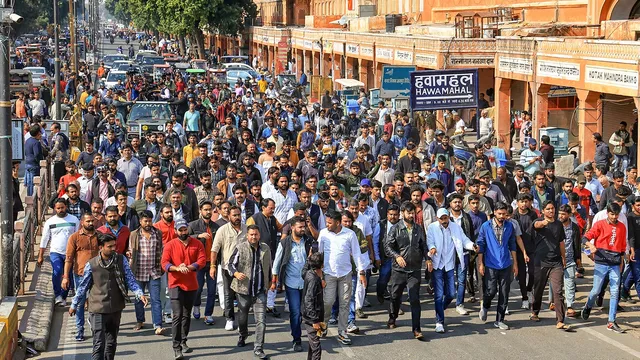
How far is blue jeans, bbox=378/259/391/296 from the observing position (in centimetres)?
1370

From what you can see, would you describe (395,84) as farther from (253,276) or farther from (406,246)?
(253,276)

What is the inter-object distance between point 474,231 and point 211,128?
572 inches

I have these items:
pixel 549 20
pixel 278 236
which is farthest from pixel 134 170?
pixel 549 20

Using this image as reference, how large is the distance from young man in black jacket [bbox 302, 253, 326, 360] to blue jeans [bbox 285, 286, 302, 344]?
697 millimetres

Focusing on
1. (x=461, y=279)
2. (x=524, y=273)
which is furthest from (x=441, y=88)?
(x=524, y=273)

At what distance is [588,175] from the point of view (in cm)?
1642

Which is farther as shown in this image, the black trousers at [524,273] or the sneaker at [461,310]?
the sneaker at [461,310]

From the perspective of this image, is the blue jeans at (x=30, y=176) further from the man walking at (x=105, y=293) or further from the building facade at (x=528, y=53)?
the building facade at (x=528, y=53)

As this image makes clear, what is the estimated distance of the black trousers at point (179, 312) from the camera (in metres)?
11.3

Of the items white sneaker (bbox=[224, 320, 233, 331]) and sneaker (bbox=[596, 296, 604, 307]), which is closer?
white sneaker (bbox=[224, 320, 233, 331])

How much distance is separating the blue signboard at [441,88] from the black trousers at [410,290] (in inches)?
424

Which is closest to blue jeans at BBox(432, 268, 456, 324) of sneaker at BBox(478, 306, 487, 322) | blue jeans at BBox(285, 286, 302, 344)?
sneaker at BBox(478, 306, 487, 322)

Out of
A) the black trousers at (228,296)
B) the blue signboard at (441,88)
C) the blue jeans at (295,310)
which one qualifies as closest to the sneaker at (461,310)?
the blue jeans at (295,310)

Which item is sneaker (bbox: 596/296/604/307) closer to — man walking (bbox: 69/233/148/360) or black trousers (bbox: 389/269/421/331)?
black trousers (bbox: 389/269/421/331)
